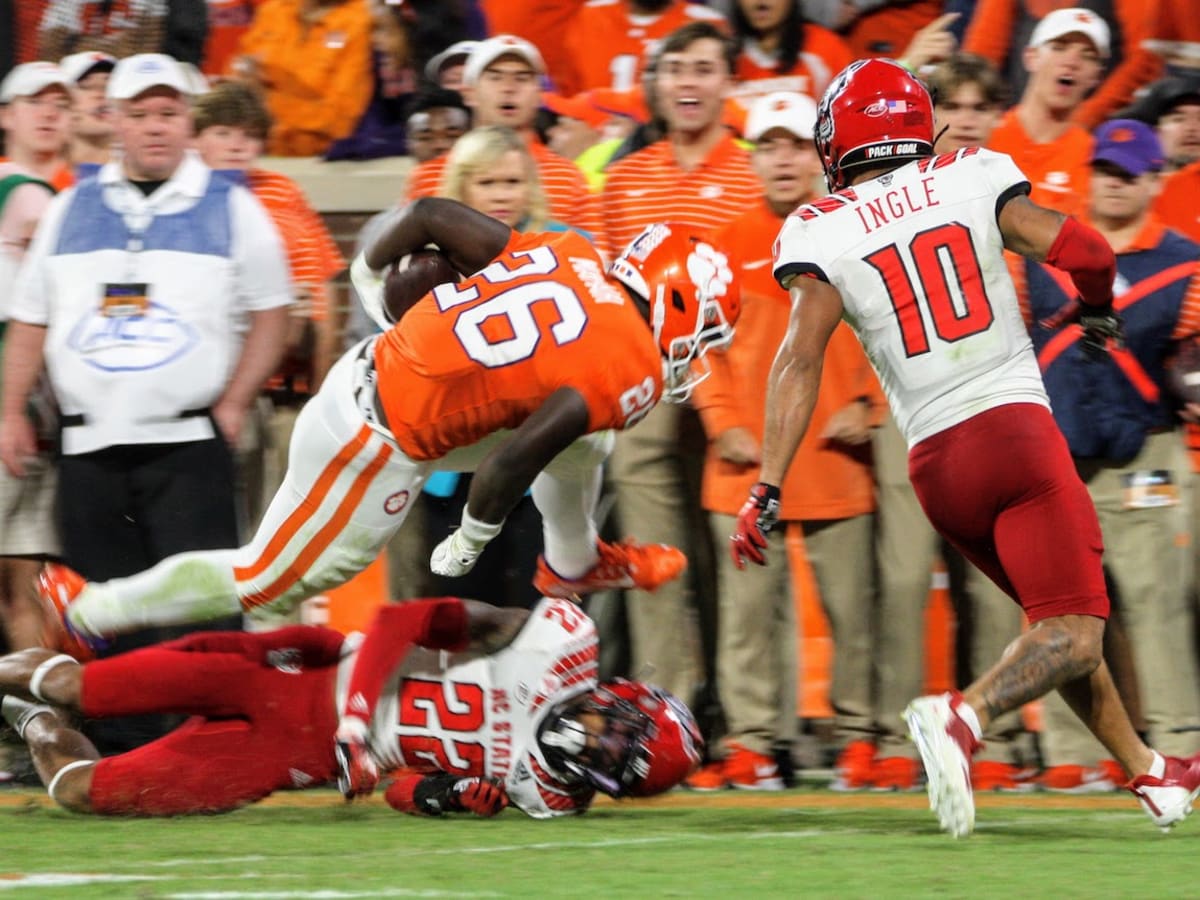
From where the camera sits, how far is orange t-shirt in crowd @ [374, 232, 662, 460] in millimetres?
5586

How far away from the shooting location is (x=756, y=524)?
17.1ft

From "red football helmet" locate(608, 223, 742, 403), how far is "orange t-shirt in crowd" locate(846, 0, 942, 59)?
3.37 m

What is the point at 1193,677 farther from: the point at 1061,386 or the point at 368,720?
the point at 368,720

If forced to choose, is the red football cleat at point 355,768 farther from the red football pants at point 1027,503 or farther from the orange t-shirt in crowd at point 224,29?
the orange t-shirt in crowd at point 224,29

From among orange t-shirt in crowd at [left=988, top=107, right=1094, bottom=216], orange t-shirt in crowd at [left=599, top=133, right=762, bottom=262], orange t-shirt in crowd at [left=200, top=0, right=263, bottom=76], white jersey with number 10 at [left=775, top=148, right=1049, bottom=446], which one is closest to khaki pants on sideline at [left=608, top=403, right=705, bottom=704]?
orange t-shirt in crowd at [left=599, top=133, right=762, bottom=262]

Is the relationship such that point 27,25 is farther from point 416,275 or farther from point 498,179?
point 416,275

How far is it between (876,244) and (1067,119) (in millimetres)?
2681

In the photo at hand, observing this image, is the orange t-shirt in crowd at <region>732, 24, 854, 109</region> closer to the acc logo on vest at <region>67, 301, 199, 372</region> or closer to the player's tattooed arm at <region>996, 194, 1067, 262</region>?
the acc logo on vest at <region>67, 301, 199, 372</region>

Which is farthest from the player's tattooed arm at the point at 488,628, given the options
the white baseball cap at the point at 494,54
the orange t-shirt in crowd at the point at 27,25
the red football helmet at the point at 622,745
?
the orange t-shirt in crowd at the point at 27,25

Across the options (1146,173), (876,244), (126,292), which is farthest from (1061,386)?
(126,292)

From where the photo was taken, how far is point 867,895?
4.25 metres

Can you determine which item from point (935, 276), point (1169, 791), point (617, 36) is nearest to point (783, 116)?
point (935, 276)

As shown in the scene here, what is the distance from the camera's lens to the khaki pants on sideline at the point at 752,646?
22.8ft

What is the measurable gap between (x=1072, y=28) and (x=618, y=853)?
417 centimetres
